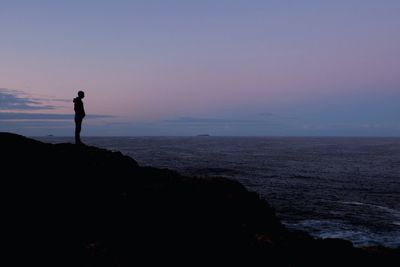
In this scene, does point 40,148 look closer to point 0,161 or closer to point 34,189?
point 0,161

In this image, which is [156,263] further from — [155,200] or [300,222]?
[300,222]

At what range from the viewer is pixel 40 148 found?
70.6ft

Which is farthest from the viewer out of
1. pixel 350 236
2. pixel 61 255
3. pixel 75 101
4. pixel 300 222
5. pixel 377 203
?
pixel 377 203

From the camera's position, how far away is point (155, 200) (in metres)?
18.4

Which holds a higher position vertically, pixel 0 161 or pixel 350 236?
pixel 0 161

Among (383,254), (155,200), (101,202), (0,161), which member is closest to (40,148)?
(0,161)

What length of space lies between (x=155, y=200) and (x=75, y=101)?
989 centimetres

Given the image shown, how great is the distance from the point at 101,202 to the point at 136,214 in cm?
201

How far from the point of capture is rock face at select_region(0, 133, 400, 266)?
1410cm

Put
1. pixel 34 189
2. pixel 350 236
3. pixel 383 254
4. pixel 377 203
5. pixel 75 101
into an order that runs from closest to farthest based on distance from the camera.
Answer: pixel 34 189
pixel 383 254
pixel 75 101
pixel 350 236
pixel 377 203

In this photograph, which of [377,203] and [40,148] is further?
[377,203]

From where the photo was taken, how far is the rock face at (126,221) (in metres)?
14.1

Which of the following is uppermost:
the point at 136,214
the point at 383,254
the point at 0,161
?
the point at 0,161

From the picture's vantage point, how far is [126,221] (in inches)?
643
